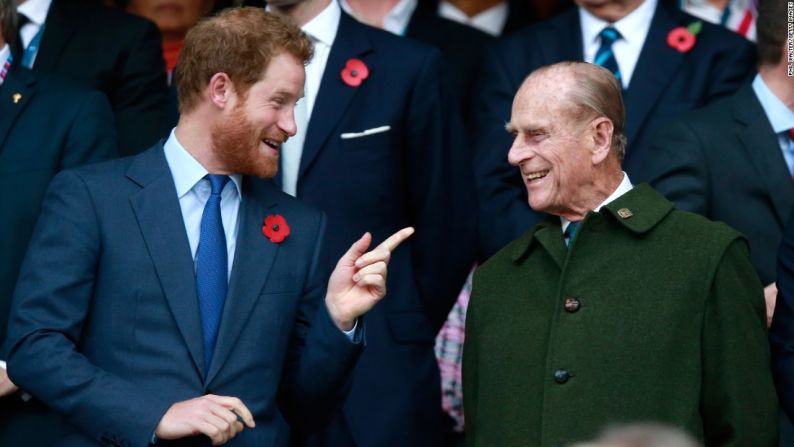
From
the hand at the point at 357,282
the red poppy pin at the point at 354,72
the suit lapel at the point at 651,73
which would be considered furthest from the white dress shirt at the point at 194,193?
the suit lapel at the point at 651,73

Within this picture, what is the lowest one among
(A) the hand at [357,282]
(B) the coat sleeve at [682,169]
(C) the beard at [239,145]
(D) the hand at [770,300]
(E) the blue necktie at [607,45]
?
(D) the hand at [770,300]

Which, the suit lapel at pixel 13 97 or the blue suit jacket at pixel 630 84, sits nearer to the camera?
the suit lapel at pixel 13 97

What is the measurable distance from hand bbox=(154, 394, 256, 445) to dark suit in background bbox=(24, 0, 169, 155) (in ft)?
6.38

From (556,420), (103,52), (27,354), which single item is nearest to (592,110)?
(556,420)

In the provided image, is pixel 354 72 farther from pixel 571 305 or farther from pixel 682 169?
pixel 571 305

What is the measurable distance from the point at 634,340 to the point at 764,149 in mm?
1481

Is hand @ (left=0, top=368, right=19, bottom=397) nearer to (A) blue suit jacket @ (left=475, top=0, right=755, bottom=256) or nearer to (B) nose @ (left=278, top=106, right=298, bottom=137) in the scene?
(B) nose @ (left=278, top=106, right=298, bottom=137)

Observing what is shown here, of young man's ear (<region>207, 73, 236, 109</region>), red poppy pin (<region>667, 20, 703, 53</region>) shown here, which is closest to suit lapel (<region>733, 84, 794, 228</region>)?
red poppy pin (<region>667, 20, 703, 53</region>)

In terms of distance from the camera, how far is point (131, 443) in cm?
450

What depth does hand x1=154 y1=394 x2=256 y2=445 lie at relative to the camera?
4352mm

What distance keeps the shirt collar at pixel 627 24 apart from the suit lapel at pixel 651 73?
0.04 meters

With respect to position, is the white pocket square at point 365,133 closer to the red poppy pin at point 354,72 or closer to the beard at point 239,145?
the red poppy pin at point 354,72

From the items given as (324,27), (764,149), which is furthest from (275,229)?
(764,149)

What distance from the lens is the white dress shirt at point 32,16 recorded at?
6.35m
